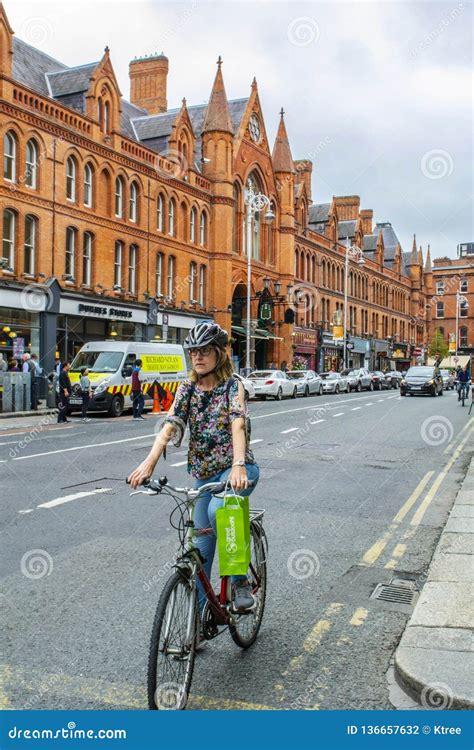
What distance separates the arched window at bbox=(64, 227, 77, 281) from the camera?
3116 centimetres

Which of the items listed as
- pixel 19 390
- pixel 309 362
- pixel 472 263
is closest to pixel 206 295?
pixel 309 362

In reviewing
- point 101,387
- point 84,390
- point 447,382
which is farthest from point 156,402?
point 447,382

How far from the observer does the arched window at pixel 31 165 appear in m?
28.8

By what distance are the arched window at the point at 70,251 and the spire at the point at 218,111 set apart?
15.5 meters

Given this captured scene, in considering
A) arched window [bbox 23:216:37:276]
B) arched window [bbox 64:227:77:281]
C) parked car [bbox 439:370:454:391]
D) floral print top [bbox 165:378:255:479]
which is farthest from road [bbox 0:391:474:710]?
parked car [bbox 439:370:454:391]

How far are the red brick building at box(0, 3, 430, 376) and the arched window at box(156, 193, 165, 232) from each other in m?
0.13

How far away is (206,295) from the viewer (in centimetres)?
4331

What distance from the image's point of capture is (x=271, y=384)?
3434cm

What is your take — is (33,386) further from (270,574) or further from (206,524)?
(206,524)

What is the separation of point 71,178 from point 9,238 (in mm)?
5152

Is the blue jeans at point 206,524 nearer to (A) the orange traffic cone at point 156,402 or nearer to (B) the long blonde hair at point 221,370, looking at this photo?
(B) the long blonde hair at point 221,370

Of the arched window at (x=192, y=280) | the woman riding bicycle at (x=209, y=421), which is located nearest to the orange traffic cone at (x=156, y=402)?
the arched window at (x=192, y=280)

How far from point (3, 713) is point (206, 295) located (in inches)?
1586

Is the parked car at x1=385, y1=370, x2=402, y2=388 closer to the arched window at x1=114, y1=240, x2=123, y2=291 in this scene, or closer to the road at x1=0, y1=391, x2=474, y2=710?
the arched window at x1=114, y1=240, x2=123, y2=291
